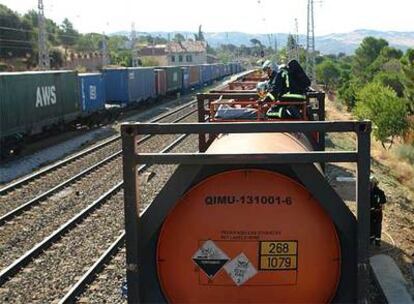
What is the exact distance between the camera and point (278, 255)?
4.28 meters

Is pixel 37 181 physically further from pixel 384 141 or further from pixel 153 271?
pixel 384 141

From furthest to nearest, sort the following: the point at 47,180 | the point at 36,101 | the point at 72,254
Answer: the point at 36,101 → the point at 47,180 → the point at 72,254

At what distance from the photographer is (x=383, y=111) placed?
31.8 metres

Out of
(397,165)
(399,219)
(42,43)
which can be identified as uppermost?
(42,43)

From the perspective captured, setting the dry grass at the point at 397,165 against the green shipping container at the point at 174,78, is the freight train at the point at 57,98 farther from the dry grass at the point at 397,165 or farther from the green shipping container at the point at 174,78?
the dry grass at the point at 397,165

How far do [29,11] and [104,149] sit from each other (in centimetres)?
7131

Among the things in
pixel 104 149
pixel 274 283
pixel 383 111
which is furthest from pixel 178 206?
pixel 383 111

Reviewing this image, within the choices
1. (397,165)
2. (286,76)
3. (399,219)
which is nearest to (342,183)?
(399,219)

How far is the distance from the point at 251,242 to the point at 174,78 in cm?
4743

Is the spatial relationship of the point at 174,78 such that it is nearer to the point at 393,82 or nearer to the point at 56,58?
the point at 393,82

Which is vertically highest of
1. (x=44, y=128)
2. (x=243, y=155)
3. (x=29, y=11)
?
(x=29, y=11)

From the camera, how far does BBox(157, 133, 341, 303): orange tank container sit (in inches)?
167

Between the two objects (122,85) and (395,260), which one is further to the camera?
(122,85)

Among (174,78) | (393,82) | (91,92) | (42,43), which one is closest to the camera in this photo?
(91,92)
